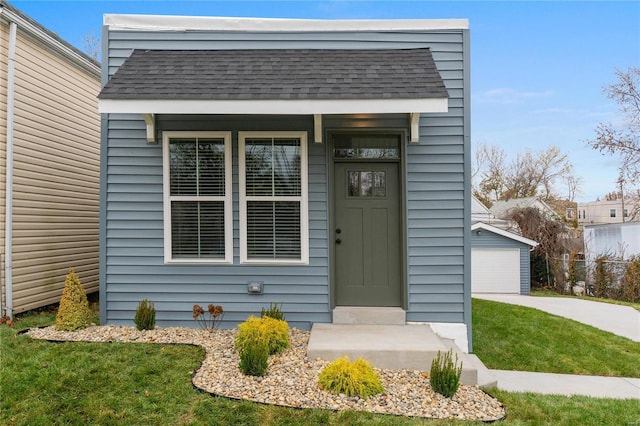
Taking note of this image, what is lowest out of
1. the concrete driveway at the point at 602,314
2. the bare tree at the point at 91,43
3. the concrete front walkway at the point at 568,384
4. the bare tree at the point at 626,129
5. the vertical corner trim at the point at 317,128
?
the concrete driveway at the point at 602,314

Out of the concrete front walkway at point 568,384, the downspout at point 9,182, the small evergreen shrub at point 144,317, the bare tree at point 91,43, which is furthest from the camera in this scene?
the bare tree at point 91,43

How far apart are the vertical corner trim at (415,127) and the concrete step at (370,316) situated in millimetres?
2118

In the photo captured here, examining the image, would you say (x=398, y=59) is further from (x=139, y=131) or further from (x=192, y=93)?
(x=139, y=131)

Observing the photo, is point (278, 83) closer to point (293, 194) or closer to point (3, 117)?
point (293, 194)

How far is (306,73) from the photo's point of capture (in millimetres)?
4363

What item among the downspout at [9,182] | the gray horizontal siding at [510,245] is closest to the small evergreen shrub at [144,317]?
the downspout at [9,182]

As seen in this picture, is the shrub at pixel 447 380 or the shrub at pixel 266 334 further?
the shrub at pixel 266 334

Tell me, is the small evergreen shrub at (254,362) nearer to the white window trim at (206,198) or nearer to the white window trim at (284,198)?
the white window trim at (284,198)

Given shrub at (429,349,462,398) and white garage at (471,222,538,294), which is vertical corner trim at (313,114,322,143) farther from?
white garage at (471,222,538,294)

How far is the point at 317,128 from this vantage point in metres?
4.57

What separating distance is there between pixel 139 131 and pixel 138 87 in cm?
77

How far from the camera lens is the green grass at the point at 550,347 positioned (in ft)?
15.4

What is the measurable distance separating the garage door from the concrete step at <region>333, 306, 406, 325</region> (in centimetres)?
1182

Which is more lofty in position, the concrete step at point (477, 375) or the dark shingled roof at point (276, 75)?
the dark shingled roof at point (276, 75)
